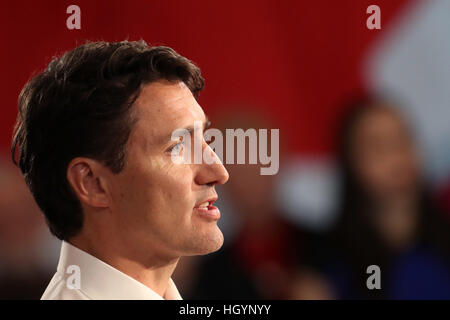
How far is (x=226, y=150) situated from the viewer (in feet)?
6.91

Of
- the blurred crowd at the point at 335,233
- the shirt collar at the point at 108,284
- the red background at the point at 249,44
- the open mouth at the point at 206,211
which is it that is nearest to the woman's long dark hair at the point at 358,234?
the blurred crowd at the point at 335,233

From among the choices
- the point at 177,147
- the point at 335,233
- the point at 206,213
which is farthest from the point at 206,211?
the point at 335,233

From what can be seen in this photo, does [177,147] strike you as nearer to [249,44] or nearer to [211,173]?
[211,173]

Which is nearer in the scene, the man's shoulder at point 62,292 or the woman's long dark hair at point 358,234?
the man's shoulder at point 62,292

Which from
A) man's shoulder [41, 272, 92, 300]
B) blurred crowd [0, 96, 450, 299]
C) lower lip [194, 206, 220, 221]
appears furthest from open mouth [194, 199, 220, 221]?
blurred crowd [0, 96, 450, 299]

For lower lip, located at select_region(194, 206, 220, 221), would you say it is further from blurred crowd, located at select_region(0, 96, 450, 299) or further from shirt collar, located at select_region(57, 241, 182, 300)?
blurred crowd, located at select_region(0, 96, 450, 299)

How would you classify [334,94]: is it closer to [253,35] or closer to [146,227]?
[253,35]

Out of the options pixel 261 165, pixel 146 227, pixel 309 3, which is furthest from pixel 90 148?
pixel 309 3

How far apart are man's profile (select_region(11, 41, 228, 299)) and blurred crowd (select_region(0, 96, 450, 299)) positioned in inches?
25.5

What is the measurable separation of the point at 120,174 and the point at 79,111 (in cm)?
15

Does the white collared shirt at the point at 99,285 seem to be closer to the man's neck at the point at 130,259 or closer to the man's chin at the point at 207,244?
the man's neck at the point at 130,259

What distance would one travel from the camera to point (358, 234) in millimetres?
2143

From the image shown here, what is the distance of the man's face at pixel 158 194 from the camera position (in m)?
1.33

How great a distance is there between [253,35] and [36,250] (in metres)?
1.07
